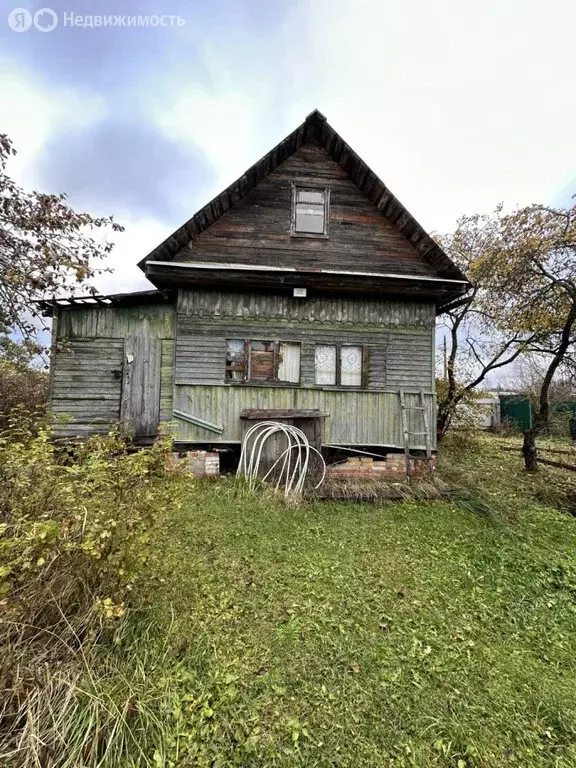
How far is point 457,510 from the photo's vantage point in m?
5.97

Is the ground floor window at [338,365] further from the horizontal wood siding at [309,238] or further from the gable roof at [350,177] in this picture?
the gable roof at [350,177]

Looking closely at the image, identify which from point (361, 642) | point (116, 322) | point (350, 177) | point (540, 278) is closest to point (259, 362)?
point (116, 322)

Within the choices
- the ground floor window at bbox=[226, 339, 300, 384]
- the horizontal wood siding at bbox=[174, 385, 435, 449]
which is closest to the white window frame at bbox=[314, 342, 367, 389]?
the horizontal wood siding at bbox=[174, 385, 435, 449]

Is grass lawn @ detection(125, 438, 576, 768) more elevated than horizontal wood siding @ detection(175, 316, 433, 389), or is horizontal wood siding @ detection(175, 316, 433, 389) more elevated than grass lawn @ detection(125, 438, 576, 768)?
horizontal wood siding @ detection(175, 316, 433, 389)

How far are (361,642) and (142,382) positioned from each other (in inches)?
263

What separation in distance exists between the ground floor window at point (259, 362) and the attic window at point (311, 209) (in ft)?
9.22

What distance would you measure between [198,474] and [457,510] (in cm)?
505

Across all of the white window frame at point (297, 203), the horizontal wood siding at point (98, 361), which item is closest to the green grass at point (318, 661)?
the horizontal wood siding at point (98, 361)

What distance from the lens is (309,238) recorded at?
25.9 ft

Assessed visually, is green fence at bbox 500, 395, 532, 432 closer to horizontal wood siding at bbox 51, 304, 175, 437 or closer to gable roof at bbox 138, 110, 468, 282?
gable roof at bbox 138, 110, 468, 282

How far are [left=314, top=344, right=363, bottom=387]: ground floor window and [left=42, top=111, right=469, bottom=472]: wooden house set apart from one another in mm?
24

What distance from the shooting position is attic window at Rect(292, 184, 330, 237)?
316 inches

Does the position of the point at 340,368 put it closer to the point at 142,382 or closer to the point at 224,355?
the point at 224,355

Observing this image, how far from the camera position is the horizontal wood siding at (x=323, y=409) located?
752 cm
